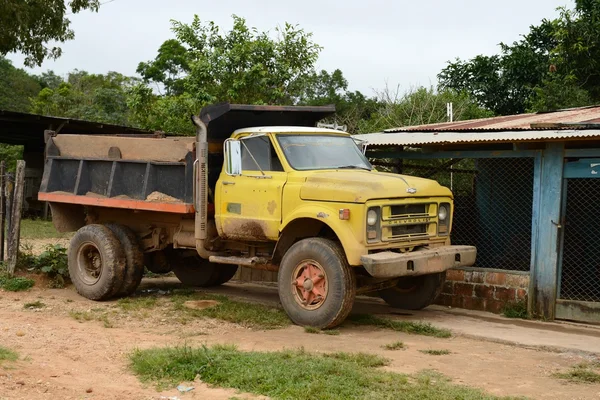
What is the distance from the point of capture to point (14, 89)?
44.9m

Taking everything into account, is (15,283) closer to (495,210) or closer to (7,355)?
(7,355)

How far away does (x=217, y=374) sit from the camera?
637 centimetres

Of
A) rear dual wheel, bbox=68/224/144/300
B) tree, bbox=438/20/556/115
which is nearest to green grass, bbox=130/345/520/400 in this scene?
rear dual wheel, bbox=68/224/144/300

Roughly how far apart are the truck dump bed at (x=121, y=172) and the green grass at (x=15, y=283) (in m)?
1.21

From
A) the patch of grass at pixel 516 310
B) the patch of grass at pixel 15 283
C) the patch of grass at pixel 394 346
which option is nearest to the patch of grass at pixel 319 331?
the patch of grass at pixel 394 346

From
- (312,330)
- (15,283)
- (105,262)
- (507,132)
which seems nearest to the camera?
(312,330)

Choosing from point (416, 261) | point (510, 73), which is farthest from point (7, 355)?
point (510, 73)

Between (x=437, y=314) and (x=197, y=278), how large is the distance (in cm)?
382

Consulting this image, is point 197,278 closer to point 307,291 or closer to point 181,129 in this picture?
point 307,291

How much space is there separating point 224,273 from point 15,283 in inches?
118

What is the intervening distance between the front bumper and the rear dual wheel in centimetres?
373

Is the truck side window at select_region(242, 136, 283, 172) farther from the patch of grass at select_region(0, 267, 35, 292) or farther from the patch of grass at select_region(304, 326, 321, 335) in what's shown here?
the patch of grass at select_region(0, 267, 35, 292)

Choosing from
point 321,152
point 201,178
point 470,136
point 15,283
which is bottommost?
point 15,283

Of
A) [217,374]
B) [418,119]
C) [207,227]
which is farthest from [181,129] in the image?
[217,374]
